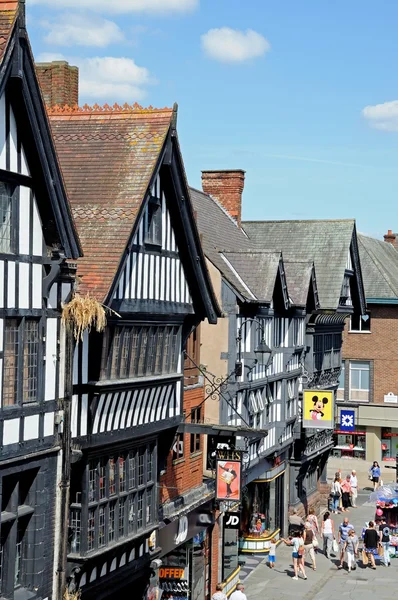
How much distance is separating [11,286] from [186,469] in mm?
11280

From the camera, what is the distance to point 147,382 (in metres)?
19.2

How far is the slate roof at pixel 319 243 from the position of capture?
39.0 metres

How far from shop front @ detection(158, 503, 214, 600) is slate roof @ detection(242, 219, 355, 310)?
14.1 meters

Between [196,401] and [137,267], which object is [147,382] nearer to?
[137,267]

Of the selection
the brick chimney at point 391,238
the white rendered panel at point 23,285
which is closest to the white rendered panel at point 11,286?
the white rendered panel at point 23,285

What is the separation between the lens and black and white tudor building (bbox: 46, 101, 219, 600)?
57.2 ft

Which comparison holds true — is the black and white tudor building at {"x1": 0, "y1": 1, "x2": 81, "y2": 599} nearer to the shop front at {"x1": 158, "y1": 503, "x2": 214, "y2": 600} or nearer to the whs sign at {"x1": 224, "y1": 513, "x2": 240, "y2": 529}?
the shop front at {"x1": 158, "y1": 503, "x2": 214, "y2": 600}

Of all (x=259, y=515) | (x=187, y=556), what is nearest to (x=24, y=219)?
(x=187, y=556)

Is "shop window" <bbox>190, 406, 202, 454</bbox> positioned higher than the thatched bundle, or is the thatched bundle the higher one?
the thatched bundle

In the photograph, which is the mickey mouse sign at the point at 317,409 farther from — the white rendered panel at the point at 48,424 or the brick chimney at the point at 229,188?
the white rendered panel at the point at 48,424

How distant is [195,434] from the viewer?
1014 inches

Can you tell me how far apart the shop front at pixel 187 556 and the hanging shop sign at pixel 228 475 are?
Answer: 823 millimetres

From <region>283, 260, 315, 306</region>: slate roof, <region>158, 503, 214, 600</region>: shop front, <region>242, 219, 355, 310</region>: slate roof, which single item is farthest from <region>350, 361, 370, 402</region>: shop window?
<region>158, 503, 214, 600</region>: shop front

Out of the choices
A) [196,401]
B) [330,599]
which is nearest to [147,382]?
[196,401]
